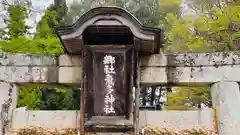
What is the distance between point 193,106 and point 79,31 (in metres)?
8.29

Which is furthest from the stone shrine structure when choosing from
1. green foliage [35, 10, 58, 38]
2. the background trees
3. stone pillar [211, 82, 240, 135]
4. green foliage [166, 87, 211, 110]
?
→ green foliage [35, 10, 58, 38]

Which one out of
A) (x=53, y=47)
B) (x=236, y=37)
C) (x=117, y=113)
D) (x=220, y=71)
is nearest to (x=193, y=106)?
(x=236, y=37)

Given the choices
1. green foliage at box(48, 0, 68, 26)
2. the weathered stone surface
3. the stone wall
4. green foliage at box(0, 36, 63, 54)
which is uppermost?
green foliage at box(48, 0, 68, 26)

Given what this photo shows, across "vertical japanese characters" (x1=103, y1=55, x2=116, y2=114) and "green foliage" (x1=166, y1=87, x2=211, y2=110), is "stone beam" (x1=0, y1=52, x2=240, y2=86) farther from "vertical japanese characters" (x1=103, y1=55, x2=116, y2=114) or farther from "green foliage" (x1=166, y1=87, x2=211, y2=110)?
"green foliage" (x1=166, y1=87, x2=211, y2=110)

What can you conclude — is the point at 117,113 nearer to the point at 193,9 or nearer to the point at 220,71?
the point at 220,71

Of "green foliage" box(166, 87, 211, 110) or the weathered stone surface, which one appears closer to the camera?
the weathered stone surface

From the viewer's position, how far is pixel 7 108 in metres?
5.83

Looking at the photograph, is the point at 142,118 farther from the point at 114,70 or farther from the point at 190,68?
the point at 190,68

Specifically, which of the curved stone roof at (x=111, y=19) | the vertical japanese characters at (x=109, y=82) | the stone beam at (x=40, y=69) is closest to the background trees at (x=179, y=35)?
the stone beam at (x=40, y=69)

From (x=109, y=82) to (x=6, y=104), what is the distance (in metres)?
2.12

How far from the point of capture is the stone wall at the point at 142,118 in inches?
219

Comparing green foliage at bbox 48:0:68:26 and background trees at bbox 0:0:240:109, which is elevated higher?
green foliage at bbox 48:0:68:26

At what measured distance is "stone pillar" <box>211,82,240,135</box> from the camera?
546 cm

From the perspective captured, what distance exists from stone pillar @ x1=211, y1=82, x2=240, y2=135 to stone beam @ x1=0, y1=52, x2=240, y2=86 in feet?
0.56
